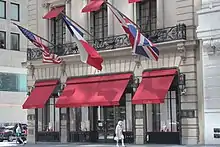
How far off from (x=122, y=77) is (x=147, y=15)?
4.36m

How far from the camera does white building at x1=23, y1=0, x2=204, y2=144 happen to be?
29906 mm

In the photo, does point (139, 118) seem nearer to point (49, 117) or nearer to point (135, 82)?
point (135, 82)

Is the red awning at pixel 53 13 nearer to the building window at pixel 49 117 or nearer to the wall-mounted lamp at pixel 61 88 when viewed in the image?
the wall-mounted lamp at pixel 61 88

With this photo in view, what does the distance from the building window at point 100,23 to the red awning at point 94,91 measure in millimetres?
3230

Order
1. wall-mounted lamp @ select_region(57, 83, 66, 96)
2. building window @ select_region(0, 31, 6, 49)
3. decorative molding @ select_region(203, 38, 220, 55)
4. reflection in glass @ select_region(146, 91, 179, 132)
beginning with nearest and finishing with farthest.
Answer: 1. decorative molding @ select_region(203, 38, 220, 55)
2. reflection in glass @ select_region(146, 91, 179, 132)
3. wall-mounted lamp @ select_region(57, 83, 66, 96)
4. building window @ select_region(0, 31, 6, 49)

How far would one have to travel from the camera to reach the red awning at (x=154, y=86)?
29750 millimetres

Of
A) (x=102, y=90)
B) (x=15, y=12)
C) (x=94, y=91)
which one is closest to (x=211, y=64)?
(x=102, y=90)

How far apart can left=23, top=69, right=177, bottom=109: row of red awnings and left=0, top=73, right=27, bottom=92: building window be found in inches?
880

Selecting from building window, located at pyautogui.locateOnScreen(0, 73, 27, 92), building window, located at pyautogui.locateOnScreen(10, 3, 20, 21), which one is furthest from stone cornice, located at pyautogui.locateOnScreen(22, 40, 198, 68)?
building window, located at pyautogui.locateOnScreen(10, 3, 20, 21)

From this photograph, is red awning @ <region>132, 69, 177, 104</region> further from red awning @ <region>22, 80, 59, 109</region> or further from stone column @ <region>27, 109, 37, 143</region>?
stone column @ <region>27, 109, 37, 143</region>

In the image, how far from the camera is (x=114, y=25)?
113 feet

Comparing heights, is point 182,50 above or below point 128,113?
above

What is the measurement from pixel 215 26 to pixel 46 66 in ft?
47.9

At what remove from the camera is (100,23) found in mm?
35906
